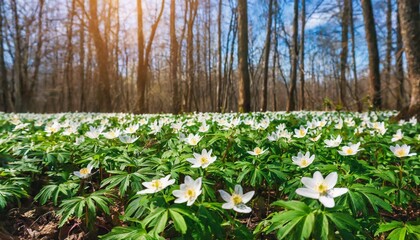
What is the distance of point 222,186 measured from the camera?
2.32m

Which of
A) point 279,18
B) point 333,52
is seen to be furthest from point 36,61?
point 333,52

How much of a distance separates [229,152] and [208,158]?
2.44 feet

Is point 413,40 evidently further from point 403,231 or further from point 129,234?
Result: point 129,234

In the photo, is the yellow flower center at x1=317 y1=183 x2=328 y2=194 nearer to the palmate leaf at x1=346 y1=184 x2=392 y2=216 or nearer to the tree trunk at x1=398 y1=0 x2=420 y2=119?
the palmate leaf at x1=346 y1=184 x2=392 y2=216

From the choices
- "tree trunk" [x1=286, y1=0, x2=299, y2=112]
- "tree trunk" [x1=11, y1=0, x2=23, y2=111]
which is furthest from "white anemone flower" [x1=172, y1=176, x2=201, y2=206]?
"tree trunk" [x1=11, y1=0, x2=23, y2=111]

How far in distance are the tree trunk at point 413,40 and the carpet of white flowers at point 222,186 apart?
2730 mm

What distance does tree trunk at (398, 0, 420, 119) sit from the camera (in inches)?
203

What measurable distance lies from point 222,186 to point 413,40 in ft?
16.0

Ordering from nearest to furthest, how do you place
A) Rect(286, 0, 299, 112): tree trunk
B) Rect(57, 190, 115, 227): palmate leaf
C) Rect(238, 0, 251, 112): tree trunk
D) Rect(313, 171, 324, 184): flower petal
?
Rect(313, 171, 324, 184): flower petal, Rect(57, 190, 115, 227): palmate leaf, Rect(238, 0, 251, 112): tree trunk, Rect(286, 0, 299, 112): tree trunk

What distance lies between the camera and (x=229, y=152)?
99.2 inches

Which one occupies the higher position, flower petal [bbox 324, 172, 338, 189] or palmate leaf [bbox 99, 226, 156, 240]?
flower petal [bbox 324, 172, 338, 189]

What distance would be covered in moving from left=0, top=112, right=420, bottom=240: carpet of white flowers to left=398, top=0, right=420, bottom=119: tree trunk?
2730 mm

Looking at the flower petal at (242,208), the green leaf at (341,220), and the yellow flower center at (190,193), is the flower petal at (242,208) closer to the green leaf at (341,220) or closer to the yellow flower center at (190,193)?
the yellow flower center at (190,193)

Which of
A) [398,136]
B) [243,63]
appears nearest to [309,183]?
[398,136]
